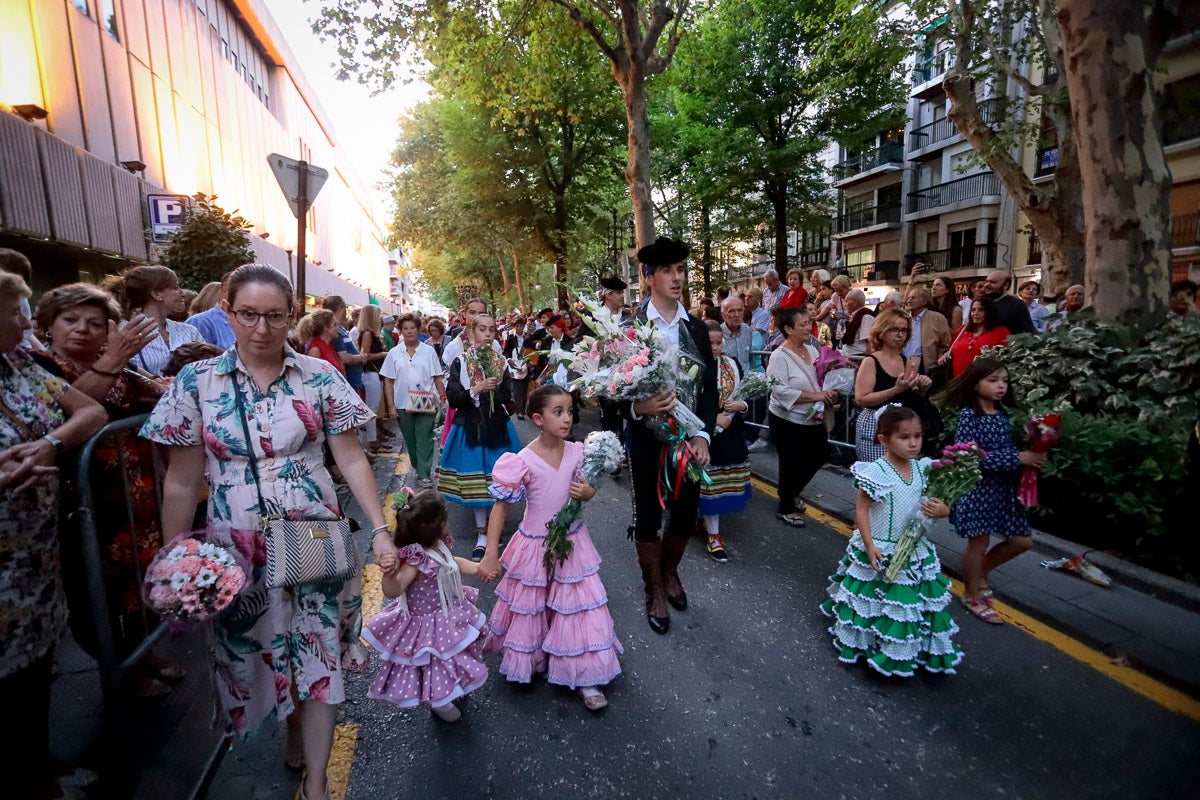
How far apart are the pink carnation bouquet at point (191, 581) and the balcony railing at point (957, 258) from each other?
2941 cm

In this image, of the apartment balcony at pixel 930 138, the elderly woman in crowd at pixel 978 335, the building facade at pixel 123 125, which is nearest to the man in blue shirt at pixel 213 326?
the building facade at pixel 123 125

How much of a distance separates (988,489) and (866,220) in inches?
1349

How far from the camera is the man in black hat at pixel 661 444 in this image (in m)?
3.62

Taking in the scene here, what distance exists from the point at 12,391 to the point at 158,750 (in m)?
1.60

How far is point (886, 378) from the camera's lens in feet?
14.5

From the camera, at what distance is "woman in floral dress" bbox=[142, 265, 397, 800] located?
217 centimetres

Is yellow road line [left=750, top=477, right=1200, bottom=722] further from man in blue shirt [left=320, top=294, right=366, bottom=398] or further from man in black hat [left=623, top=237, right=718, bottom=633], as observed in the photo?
man in blue shirt [left=320, top=294, right=366, bottom=398]

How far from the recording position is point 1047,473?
4.41 metres

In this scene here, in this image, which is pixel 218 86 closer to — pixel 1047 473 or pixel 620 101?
pixel 620 101

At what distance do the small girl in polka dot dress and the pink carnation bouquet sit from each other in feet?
2.68

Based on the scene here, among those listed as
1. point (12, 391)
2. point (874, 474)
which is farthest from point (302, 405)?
point (874, 474)

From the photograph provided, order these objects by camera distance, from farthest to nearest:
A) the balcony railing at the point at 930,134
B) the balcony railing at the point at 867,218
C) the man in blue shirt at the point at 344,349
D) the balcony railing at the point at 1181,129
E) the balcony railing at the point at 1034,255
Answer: the balcony railing at the point at 867,218, the balcony railing at the point at 930,134, the balcony railing at the point at 1034,255, the balcony railing at the point at 1181,129, the man in blue shirt at the point at 344,349

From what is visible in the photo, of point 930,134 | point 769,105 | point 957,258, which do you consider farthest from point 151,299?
point 930,134

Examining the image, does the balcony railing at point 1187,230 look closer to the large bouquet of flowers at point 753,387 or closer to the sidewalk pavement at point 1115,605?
the sidewalk pavement at point 1115,605
